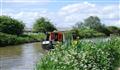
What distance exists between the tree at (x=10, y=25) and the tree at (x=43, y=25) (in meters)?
5.30

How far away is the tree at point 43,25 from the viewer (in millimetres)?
53312

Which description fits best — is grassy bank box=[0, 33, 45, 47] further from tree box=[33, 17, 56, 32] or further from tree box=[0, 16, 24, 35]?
tree box=[33, 17, 56, 32]

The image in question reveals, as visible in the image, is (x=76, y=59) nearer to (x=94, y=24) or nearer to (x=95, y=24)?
(x=95, y=24)

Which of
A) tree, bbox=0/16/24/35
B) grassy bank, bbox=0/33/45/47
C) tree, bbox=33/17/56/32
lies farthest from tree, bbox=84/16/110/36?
tree, bbox=0/16/24/35

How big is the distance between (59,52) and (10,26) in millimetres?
35089

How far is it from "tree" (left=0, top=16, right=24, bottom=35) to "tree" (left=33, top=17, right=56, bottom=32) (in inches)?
209

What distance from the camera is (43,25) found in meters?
53.3

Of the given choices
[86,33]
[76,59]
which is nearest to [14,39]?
[86,33]

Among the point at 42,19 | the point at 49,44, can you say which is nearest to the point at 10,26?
the point at 42,19

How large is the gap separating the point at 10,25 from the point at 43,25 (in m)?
8.48

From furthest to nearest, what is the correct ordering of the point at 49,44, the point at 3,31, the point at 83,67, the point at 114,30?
1. the point at 114,30
2. the point at 3,31
3. the point at 49,44
4. the point at 83,67

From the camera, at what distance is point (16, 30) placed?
1850 inches

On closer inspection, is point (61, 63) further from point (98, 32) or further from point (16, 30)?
point (98, 32)

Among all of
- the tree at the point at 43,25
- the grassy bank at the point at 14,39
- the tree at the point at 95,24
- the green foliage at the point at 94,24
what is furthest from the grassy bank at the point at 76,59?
the tree at the point at 95,24
